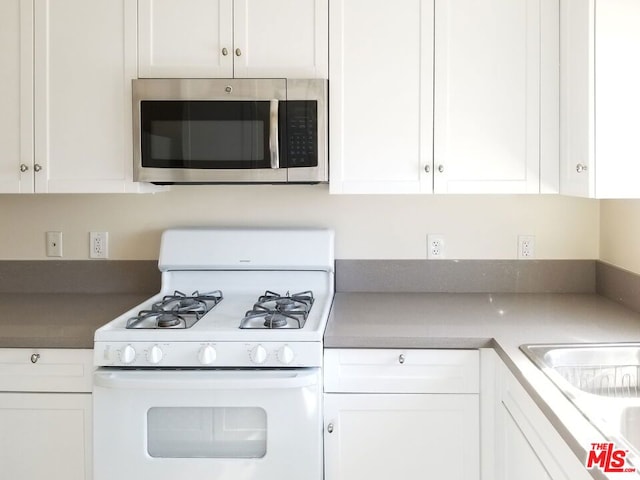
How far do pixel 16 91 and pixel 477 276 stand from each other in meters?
1.90

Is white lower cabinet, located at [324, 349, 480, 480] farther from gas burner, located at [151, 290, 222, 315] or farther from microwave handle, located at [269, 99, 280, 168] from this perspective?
microwave handle, located at [269, 99, 280, 168]

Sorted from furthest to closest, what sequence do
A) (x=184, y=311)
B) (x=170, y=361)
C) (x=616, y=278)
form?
(x=616, y=278)
(x=184, y=311)
(x=170, y=361)

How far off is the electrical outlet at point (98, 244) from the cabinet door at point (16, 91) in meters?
0.41

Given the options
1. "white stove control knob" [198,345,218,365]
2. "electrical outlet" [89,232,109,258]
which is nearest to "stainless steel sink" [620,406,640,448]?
"white stove control knob" [198,345,218,365]

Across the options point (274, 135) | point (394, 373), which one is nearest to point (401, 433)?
point (394, 373)

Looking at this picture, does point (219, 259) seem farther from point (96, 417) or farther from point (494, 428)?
point (494, 428)

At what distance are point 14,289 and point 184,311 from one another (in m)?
0.98

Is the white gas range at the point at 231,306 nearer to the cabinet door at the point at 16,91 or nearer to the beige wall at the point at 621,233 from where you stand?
the cabinet door at the point at 16,91

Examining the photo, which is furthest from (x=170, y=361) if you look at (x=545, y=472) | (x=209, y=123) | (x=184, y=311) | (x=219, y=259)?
(x=545, y=472)

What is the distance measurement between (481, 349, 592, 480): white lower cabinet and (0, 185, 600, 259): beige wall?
773mm

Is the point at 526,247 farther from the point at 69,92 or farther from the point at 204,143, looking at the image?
the point at 69,92

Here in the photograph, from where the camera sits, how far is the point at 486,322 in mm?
2178

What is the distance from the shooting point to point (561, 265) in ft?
8.71

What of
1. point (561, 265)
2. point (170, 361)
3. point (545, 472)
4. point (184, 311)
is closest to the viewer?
point (545, 472)
